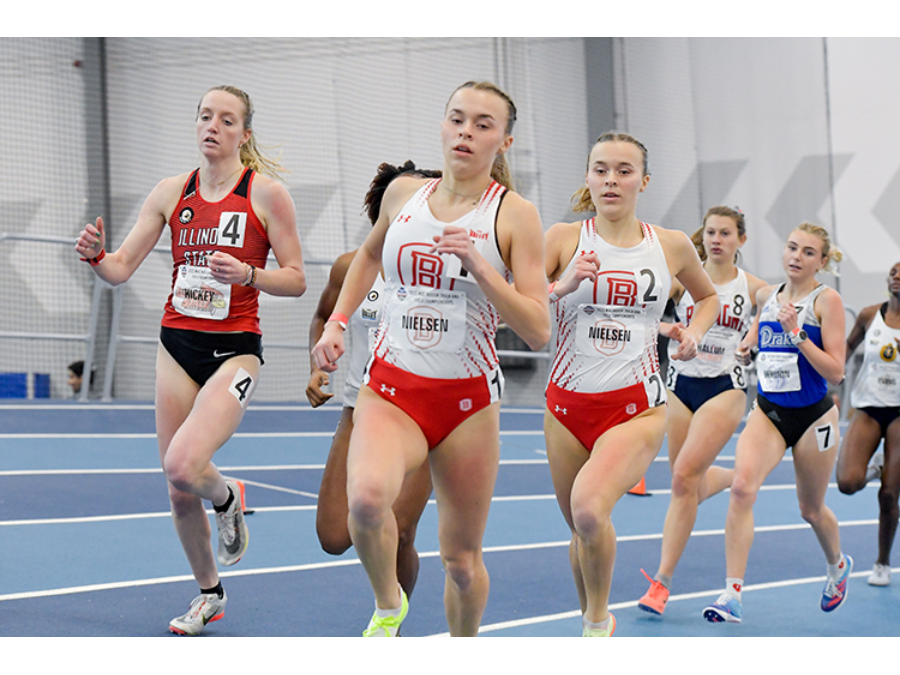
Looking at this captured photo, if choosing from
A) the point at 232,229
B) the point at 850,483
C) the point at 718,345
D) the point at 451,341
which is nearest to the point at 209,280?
the point at 232,229

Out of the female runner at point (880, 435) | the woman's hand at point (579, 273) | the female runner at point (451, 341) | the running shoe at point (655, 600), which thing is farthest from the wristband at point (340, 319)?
the female runner at point (880, 435)

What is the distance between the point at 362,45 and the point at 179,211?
36.6 ft

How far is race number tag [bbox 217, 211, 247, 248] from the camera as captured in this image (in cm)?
375

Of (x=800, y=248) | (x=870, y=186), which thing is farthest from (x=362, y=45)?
(x=800, y=248)

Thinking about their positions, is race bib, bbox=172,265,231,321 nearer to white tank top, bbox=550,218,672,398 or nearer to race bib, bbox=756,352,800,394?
white tank top, bbox=550,218,672,398

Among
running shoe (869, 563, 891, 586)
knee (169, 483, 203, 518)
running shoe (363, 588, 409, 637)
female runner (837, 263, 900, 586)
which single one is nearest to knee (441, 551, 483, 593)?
running shoe (363, 588, 409, 637)

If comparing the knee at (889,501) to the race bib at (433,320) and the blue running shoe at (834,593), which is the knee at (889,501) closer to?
the blue running shoe at (834,593)

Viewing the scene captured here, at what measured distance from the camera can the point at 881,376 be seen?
5.71 m

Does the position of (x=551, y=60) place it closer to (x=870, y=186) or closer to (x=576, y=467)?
(x=870, y=186)

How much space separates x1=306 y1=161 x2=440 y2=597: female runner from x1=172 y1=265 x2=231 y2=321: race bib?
17.8 inches

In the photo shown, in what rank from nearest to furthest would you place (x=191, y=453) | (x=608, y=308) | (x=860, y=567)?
(x=191, y=453) → (x=608, y=308) → (x=860, y=567)

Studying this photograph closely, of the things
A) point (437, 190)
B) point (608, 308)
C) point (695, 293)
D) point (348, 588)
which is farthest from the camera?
point (348, 588)

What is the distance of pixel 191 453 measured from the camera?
3465 millimetres

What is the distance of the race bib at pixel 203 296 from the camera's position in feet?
12.3
